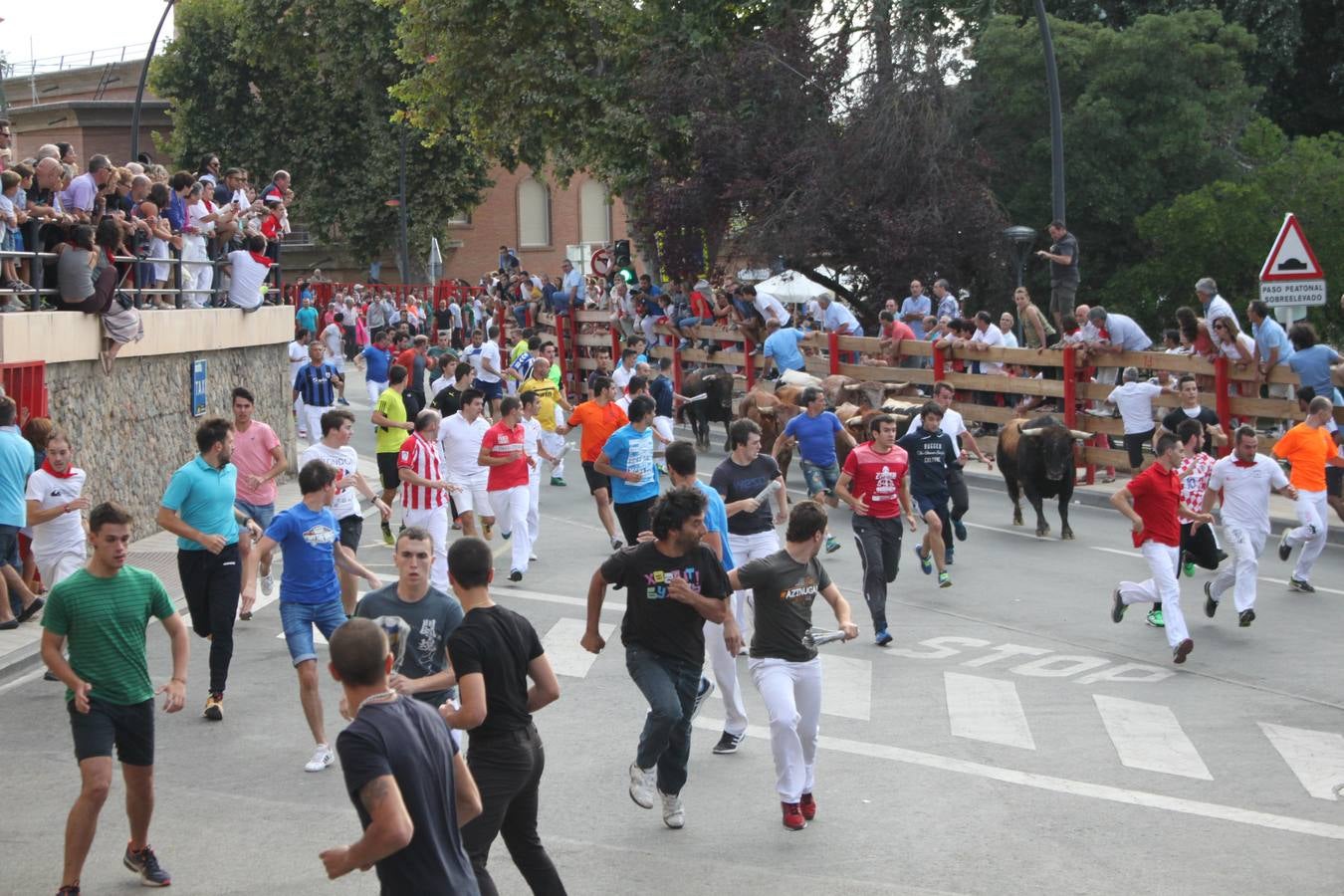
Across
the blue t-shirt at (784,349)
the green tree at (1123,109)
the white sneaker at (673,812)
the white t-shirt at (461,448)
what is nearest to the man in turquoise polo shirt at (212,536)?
the white sneaker at (673,812)

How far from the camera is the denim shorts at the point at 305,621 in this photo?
9.61 m

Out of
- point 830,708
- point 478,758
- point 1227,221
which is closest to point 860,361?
point 1227,221

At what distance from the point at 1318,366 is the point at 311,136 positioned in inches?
1872

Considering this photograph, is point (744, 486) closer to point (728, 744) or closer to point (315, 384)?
point (728, 744)

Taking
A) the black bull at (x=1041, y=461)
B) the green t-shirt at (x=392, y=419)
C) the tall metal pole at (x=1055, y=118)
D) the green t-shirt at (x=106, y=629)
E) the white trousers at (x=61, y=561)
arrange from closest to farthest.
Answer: the green t-shirt at (x=106, y=629) < the white trousers at (x=61, y=561) < the black bull at (x=1041, y=461) < the green t-shirt at (x=392, y=419) < the tall metal pole at (x=1055, y=118)

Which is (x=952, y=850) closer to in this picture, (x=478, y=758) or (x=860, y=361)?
(x=478, y=758)

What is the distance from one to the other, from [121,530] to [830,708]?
5.11 meters

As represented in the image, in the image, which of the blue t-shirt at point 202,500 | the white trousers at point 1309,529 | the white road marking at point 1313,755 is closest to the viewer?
the white road marking at point 1313,755

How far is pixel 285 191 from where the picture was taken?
2395cm

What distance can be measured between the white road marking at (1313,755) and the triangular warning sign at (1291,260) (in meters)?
8.42

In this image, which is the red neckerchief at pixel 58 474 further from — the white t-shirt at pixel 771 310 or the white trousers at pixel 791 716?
the white t-shirt at pixel 771 310

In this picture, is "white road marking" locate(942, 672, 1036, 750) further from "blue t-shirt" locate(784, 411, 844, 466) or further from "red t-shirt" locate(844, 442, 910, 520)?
"blue t-shirt" locate(784, 411, 844, 466)

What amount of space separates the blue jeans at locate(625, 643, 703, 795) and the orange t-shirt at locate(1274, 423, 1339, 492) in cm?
784

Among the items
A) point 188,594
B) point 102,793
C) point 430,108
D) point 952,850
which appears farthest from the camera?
point 430,108
